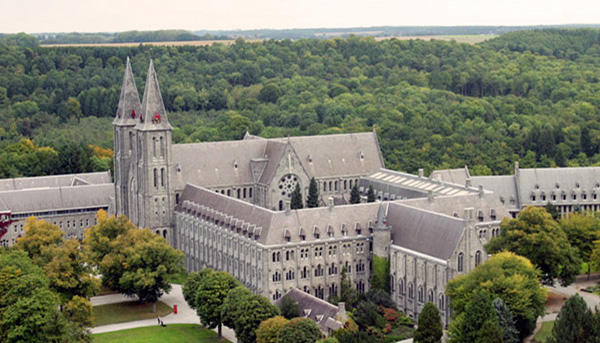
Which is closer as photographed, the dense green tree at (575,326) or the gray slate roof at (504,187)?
the dense green tree at (575,326)

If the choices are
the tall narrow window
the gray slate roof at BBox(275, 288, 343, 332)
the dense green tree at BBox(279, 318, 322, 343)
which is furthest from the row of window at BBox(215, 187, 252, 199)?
the dense green tree at BBox(279, 318, 322, 343)

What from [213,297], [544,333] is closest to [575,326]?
[544,333]

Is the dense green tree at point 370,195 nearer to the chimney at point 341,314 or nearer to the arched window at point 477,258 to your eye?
the arched window at point 477,258

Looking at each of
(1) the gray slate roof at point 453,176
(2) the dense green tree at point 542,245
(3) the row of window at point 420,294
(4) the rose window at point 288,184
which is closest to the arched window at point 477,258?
(3) the row of window at point 420,294

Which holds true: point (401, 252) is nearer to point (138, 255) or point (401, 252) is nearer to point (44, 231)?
point (138, 255)

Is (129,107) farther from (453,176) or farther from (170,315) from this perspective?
(453,176)

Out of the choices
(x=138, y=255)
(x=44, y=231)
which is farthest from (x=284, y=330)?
(x=44, y=231)
